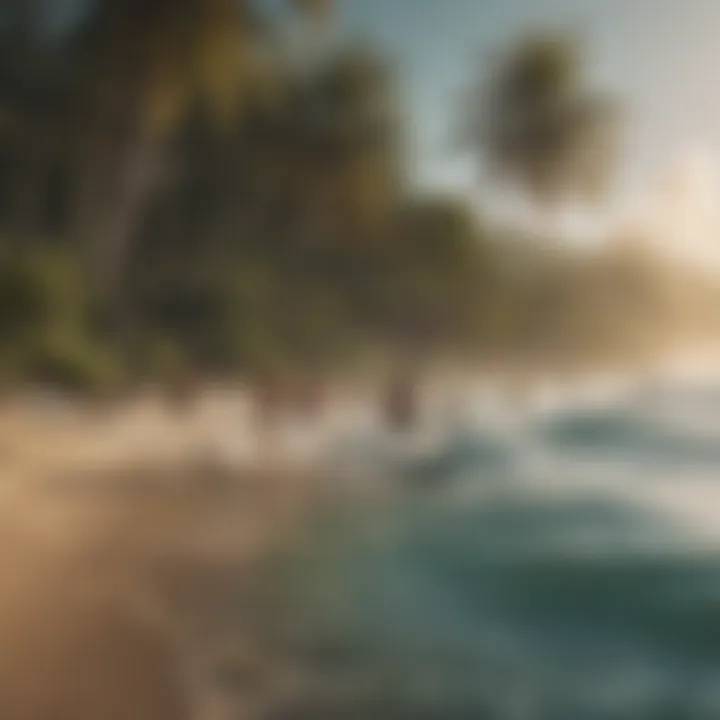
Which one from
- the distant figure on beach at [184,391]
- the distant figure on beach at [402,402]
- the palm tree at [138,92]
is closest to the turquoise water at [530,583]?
the distant figure on beach at [402,402]

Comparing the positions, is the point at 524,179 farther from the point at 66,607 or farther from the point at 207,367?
the point at 66,607

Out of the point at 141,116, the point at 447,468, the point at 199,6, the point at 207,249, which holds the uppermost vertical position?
the point at 199,6

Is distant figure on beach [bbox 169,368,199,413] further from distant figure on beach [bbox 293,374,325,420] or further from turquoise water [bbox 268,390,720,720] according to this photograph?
turquoise water [bbox 268,390,720,720]

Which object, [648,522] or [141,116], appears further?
[141,116]

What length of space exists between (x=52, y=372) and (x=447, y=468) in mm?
573

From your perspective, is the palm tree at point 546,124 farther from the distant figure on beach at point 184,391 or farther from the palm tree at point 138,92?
the distant figure on beach at point 184,391

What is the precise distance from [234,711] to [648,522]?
59cm

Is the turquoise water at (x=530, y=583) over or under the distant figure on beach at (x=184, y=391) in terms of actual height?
under

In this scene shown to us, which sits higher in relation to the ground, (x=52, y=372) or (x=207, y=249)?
(x=207, y=249)

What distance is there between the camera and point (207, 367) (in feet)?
3.99

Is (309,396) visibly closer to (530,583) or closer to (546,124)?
(530,583)

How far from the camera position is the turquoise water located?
1011 mm

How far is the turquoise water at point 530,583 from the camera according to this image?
101 centimetres

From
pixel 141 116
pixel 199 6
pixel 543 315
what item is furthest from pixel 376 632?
pixel 199 6
